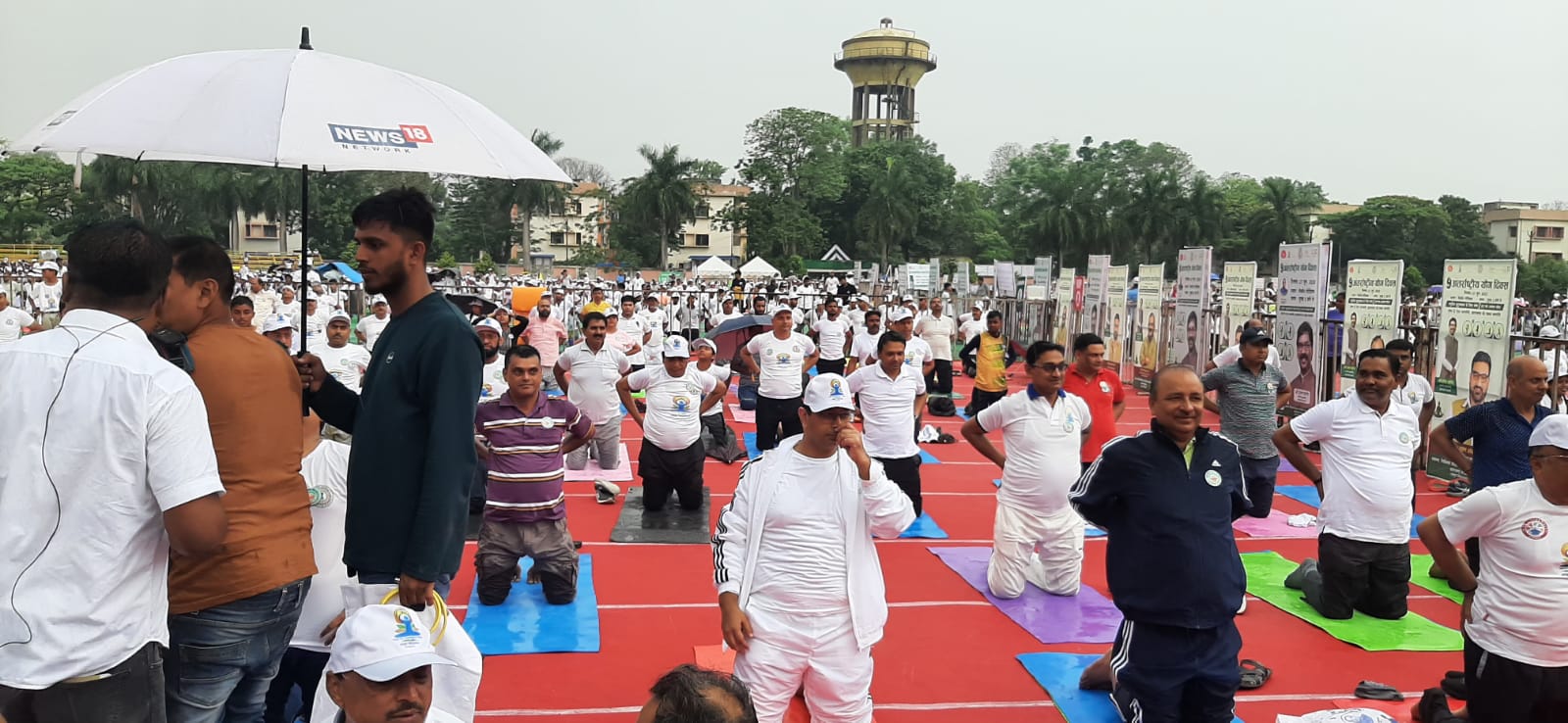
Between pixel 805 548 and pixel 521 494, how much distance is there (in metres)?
3.53

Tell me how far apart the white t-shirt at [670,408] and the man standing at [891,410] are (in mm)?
1818

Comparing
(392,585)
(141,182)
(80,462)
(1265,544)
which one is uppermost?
(141,182)

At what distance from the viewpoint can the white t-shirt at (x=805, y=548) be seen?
4262mm

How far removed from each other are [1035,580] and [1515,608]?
3.68 metres

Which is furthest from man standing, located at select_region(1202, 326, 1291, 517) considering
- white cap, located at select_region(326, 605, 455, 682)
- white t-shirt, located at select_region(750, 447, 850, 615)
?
white cap, located at select_region(326, 605, 455, 682)

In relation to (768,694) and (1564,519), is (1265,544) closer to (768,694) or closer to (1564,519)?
(1564,519)

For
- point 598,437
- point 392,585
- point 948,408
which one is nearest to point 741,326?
point 948,408

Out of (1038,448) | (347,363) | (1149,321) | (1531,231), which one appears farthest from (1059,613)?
(1531,231)

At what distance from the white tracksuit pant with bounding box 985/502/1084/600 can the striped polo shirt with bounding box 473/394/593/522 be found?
3286 mm

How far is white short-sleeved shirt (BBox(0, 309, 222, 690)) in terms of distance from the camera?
2418 millimetres

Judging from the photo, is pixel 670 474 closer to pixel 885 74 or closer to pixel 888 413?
pixel 888 413

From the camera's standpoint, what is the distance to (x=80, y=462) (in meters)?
2.45

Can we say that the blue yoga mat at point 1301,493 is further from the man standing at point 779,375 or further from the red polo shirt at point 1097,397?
the man standing at point 779,375

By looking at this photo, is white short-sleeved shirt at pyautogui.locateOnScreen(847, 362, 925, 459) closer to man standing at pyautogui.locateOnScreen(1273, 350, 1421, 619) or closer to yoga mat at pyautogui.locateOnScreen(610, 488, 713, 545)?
yoga mat at pyautogui.locateOnScreen(610, 488, 713, 545)
